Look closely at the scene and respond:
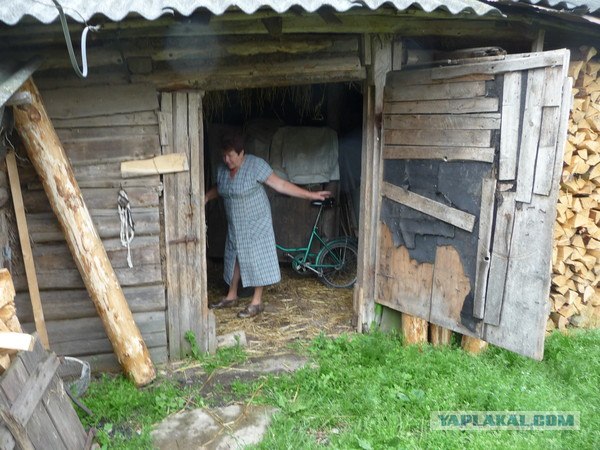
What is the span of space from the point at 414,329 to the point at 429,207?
1200 mm

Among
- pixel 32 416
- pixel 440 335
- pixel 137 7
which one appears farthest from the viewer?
pixel 440 335

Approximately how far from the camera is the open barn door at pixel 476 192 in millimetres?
3809

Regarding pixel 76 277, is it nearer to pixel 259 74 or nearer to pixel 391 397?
pixel 259 74

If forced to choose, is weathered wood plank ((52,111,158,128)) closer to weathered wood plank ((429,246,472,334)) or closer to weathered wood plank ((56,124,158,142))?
weathered wood plank ((56,124,158,142))

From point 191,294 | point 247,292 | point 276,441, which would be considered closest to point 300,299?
point 247,292

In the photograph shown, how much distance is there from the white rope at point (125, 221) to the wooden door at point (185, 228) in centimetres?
29

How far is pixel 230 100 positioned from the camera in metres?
7.42

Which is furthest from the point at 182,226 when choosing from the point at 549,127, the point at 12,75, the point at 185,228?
the point at 549,127

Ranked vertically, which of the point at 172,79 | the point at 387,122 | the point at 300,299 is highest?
the point at 172,79

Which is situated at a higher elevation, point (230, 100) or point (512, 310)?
point (230, 100)

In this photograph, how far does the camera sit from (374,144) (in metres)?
5.02

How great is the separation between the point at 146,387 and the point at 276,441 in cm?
133

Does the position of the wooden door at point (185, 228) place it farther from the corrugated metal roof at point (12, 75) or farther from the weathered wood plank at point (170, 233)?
the corrugated metal roof at point (12, 75)

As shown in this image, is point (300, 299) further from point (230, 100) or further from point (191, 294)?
point (230, 100)
